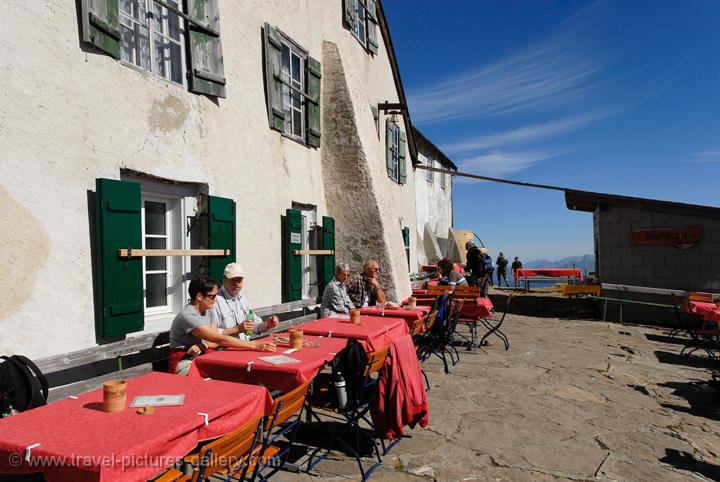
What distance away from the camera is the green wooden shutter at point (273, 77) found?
6512 mm

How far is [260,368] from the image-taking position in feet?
11.1

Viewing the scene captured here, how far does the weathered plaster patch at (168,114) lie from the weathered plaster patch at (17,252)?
A: 1.48m

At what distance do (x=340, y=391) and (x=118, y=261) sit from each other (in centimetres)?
219

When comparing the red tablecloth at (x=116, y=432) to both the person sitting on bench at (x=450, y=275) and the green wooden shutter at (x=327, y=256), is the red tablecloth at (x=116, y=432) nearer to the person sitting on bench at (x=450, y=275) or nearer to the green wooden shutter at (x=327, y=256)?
the green wooden shutter at (x=327, y=256)

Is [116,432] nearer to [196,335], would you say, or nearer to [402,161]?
[196,335]

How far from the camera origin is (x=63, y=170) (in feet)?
12.6

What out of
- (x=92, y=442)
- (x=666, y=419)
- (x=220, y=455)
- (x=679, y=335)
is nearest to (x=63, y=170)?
(x=92, y=442)

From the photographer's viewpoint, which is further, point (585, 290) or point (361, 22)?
point (585, 290)

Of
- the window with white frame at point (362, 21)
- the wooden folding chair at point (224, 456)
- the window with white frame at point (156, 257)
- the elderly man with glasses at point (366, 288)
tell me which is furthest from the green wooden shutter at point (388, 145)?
the wooden folding chair at point (224, 456)

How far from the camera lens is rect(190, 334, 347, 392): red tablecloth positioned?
3.33m

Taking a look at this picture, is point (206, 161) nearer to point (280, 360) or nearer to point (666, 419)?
point (280, 360)

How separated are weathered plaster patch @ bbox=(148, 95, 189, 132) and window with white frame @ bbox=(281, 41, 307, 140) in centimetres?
225

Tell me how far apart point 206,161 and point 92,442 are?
373 centimetres

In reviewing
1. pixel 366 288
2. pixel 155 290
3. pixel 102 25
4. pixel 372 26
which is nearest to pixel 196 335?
pixel 155 290
